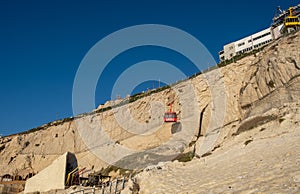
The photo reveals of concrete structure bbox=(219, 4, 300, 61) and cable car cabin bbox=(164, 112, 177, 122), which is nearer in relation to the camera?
cable car cabin bbox=(164, 112, 177, 122)

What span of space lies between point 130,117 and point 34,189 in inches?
962

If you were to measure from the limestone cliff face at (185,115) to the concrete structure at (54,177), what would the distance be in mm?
13761

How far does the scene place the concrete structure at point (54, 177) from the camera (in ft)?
95.8

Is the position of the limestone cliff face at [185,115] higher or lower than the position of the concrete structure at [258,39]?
lower

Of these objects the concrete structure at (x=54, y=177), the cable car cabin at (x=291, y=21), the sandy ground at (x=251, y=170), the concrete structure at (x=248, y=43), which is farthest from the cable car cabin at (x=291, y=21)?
the concrete structure at (x=54, y=177)

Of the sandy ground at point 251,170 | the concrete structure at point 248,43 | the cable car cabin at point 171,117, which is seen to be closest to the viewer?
the sandy ground at point 251,170

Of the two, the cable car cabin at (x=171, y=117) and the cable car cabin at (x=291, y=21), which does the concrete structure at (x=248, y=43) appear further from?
the cable car cabin at (x=171, y=117)

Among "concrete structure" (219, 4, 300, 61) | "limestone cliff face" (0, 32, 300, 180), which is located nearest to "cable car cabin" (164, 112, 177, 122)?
"limestone cliff face" (0, 32, 300, 180)

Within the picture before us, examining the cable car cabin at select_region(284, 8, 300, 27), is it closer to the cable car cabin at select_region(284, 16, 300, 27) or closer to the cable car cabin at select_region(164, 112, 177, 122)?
the cable car cabin at select_region(284, 16, 300, 27)

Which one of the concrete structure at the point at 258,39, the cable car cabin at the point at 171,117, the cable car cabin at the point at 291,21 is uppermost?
the concrete structure at the point at 258,39

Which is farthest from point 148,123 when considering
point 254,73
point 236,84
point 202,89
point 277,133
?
point 277,133

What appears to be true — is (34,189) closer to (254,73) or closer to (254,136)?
(254,136)

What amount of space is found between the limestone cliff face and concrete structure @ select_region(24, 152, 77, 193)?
13.8 metres

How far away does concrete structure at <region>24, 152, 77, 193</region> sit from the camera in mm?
29188
